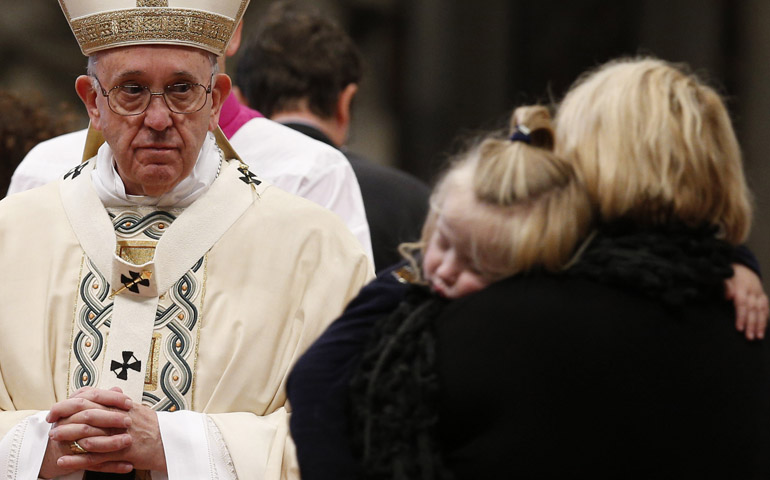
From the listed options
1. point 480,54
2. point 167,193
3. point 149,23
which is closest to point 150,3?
point 149,23

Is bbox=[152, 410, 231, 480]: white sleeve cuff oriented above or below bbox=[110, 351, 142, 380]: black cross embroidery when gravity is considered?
below

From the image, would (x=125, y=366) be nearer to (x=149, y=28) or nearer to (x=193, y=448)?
(x=193, y=448)

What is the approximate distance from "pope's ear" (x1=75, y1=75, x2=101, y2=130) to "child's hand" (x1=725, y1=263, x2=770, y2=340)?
1728 millimetres

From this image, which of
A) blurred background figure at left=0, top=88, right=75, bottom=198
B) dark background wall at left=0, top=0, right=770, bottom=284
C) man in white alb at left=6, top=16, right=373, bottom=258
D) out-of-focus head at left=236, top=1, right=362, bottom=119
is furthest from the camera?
dark background wall at left=0, top=0, right=770, bottom=284

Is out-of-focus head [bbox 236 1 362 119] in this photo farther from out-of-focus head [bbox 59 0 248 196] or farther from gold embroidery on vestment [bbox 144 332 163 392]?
gold embroidery on vestment [bbox 144 332 163 392]

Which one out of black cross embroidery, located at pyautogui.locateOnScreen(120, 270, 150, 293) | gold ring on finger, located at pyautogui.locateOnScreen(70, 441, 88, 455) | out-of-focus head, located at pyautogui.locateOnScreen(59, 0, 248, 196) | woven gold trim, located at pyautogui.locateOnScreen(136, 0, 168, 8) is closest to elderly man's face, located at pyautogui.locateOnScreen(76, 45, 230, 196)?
out-of-focus head, located at pyautogui.locateOnScreen(59, 0, 248, 196)

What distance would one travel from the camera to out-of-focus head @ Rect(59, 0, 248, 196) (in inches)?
124

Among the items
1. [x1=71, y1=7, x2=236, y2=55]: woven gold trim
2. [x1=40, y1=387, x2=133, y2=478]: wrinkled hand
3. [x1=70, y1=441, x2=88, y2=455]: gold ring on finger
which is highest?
[x1=71, y1=7, x2=236, y2=55]: woven gold trim

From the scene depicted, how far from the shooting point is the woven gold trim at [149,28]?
3.20 m

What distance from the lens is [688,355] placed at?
218cm

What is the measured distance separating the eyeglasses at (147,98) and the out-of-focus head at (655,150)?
3.94 feet

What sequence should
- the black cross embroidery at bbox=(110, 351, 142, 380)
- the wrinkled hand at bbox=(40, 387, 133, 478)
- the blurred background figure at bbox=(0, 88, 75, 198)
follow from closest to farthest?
1. the wrinkled hand at bbox=(40, 387, 133, 478)
2. the black cross embroidery at bbox=(110, 351, 142, 380)
3. the blurred background figure at bbox=(0, 88, 75, 198)

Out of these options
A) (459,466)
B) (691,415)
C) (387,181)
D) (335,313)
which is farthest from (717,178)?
(387,181)

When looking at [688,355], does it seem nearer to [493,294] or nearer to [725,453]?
[725,453]
